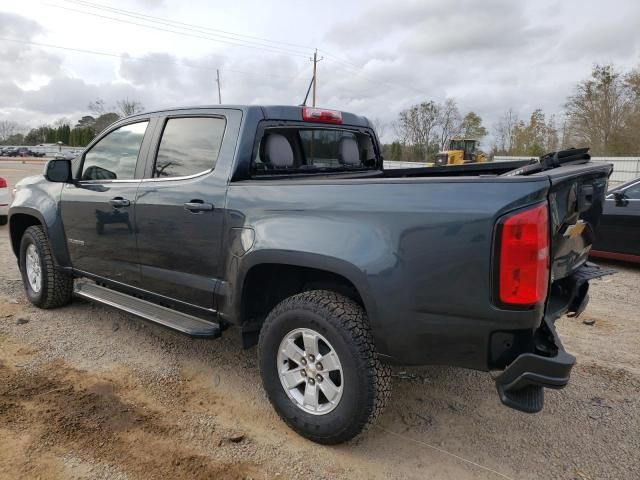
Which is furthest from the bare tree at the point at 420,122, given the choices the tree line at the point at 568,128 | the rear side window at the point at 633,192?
the rear side window at the point at 633,192

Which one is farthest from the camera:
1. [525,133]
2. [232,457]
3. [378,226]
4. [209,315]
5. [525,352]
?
[525,133]

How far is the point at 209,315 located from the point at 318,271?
892 mm

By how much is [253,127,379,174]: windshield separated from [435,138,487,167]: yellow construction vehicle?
66.0 feet

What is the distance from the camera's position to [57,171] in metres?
4.19

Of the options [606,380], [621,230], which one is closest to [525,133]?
[621,230]

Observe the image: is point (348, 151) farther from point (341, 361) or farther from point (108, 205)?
point (341, 361)

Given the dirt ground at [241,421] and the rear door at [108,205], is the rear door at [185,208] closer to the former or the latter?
the rear door at [108,205]

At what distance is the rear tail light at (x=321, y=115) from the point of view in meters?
3.59

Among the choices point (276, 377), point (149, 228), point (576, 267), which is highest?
point (149, 228)

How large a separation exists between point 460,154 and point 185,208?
84.3 feet

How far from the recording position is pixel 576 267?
3014 millimetres

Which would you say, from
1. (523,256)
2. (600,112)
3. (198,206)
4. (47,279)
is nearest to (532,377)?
(523,256)

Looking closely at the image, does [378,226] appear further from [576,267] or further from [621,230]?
[621,230]

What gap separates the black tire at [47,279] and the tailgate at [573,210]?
4219 millimetres
